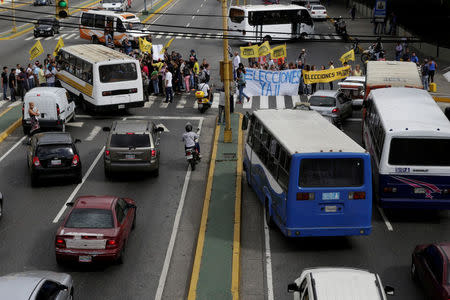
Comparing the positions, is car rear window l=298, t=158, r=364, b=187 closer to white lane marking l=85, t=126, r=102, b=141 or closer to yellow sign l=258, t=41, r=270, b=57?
white lane marking l=85, t=126, r=102, b=141

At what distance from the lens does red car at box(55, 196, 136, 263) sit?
51.3ft

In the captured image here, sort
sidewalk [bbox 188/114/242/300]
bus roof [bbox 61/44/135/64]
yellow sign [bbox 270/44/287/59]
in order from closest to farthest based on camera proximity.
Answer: sidewalk [bbox 188/114/242/300]
bus roof [bbox 61/44/135/64]
yellow sign [bbox 270/44/287/59]

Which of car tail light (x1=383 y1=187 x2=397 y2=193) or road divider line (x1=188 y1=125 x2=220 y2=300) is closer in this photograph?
road divider line (x1=188 y1=125 x2=220 y2=300)

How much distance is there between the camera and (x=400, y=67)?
28.5 metres

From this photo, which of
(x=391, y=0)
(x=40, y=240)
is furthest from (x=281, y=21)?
(x=40, y=240)

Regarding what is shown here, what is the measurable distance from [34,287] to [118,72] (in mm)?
21046

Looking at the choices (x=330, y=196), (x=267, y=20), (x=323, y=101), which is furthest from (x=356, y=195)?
(x=267, y=20)

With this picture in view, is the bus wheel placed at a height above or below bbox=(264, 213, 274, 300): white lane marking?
above

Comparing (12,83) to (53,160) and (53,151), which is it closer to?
(53,151)

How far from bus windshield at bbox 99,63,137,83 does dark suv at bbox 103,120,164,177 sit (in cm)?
917

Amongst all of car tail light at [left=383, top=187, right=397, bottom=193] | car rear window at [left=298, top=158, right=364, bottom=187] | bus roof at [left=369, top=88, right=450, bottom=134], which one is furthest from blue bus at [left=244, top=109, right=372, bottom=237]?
bus roof at [left=369, top=88, right=450, bottom=134]

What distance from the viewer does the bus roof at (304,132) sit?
16578mm

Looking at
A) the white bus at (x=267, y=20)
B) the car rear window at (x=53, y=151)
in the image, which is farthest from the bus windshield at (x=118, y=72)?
the white bus at (x=267, y=20)

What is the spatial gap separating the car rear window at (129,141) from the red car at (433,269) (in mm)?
10540
